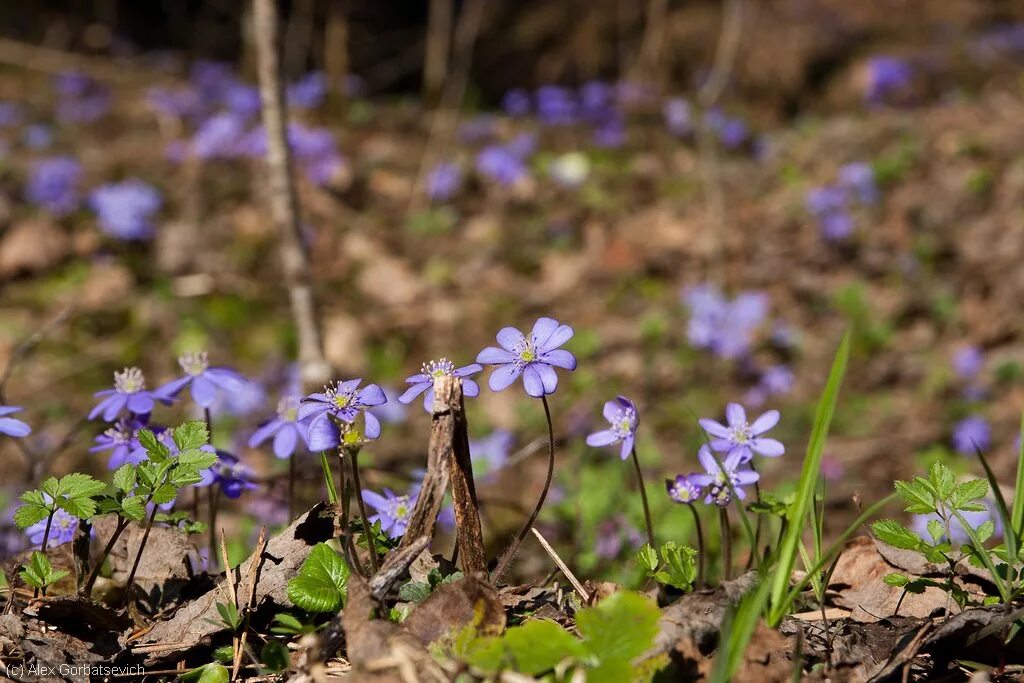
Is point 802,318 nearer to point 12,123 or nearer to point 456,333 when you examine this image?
point 456,333

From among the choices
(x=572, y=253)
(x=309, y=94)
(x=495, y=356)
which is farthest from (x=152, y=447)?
(x=309, y=94)

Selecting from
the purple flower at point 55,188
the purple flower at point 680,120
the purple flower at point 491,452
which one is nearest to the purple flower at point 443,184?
the purple flower at point 680,120

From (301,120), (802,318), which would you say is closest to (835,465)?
(802,318)

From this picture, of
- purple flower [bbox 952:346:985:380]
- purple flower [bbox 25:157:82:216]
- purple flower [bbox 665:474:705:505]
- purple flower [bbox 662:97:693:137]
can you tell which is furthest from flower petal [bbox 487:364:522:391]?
purple flower [bbox 662:97:693:137]

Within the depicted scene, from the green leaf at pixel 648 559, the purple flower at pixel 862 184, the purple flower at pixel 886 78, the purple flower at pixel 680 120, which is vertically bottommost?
the green leaf at pixel 648 559

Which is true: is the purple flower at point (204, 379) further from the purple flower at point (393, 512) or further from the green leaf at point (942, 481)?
the green leaf at point (942, 481)

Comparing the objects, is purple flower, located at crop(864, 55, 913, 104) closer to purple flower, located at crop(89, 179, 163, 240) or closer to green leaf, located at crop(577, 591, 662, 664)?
purple flower, located at crop(89, 179, 163, 240)
